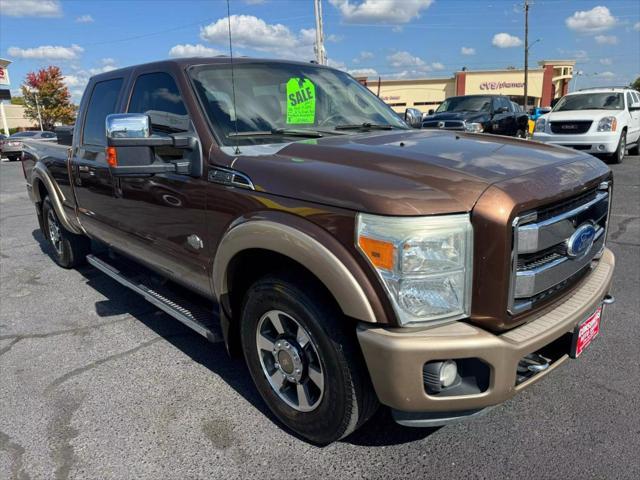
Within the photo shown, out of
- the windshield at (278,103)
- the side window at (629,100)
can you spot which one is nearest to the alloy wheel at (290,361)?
the windshield at (278,103)

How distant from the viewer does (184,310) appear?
3.21 meters

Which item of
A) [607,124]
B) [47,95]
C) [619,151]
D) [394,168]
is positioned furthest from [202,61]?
[47,95]

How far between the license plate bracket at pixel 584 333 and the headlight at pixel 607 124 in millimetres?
10401

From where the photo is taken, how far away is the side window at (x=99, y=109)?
404 centimetres

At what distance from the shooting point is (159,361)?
346cm

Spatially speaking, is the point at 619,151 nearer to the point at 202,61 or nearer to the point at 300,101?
the point at 300,101

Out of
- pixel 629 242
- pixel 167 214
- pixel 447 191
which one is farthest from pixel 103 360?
pixel 629 242

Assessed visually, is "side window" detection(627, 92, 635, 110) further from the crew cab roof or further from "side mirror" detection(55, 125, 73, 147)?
"side mirror" detection(55, 125, 73, 147)

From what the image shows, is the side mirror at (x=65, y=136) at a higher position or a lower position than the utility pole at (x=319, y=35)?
lower

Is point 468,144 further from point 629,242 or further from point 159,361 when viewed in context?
point 629,242

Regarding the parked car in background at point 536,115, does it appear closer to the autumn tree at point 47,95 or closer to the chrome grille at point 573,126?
the chrome grille at point 573,126

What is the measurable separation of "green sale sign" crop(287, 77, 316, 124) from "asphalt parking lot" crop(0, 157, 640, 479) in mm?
1690

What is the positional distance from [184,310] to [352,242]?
5.37 ft

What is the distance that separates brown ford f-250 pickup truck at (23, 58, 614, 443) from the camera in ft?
6.36
